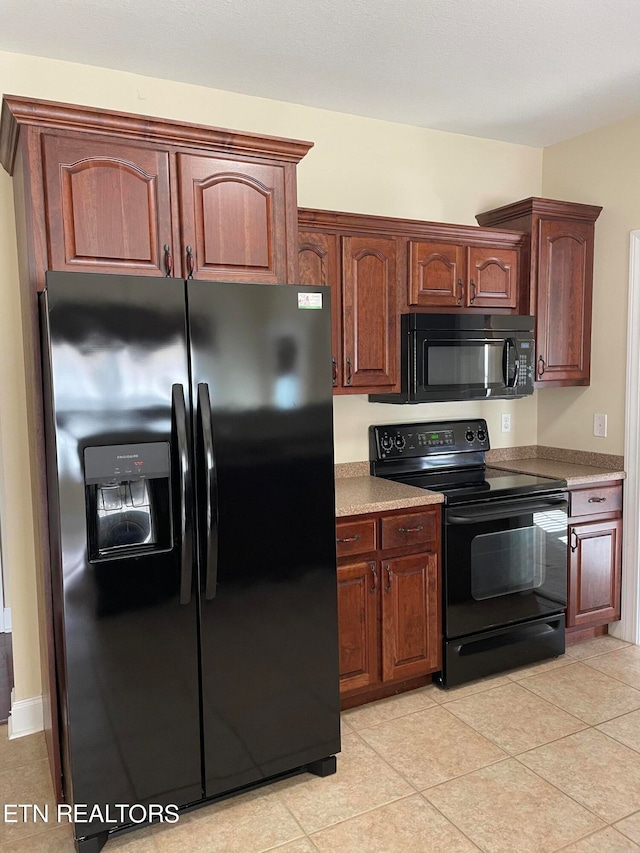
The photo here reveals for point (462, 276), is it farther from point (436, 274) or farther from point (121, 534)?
point (121, 534)

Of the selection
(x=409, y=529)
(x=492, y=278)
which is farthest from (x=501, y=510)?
(x=492, y=278)

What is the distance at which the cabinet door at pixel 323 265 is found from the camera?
9.61 feet

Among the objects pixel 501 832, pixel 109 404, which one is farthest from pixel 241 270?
pixel 501 832

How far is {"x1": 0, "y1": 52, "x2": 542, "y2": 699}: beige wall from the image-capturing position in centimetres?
268

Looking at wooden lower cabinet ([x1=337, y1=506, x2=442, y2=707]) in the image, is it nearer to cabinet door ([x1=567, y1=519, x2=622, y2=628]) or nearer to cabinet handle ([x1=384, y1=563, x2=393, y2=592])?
cabinet handle ([x1=384, y1=563, x2=393, y2=592])

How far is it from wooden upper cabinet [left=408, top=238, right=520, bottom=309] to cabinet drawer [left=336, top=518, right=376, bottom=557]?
1167mm

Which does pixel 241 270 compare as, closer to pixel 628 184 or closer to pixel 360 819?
pixel 360 819

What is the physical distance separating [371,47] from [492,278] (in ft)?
4.40

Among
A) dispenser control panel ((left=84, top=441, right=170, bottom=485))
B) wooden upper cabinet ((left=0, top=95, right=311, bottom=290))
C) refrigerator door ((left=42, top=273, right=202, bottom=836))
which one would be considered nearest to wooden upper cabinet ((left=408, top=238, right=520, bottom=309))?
wooden upper cabinet ((left=0, top=95, right=311, bottom=290))

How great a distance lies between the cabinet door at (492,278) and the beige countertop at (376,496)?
109cm

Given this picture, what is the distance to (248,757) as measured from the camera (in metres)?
2.29

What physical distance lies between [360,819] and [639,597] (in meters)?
2.16

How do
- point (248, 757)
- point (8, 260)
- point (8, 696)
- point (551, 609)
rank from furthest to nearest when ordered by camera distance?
point (551, 609) → point (8, 696) → point (8, 260) → point (248, 757)

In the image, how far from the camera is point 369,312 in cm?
310
